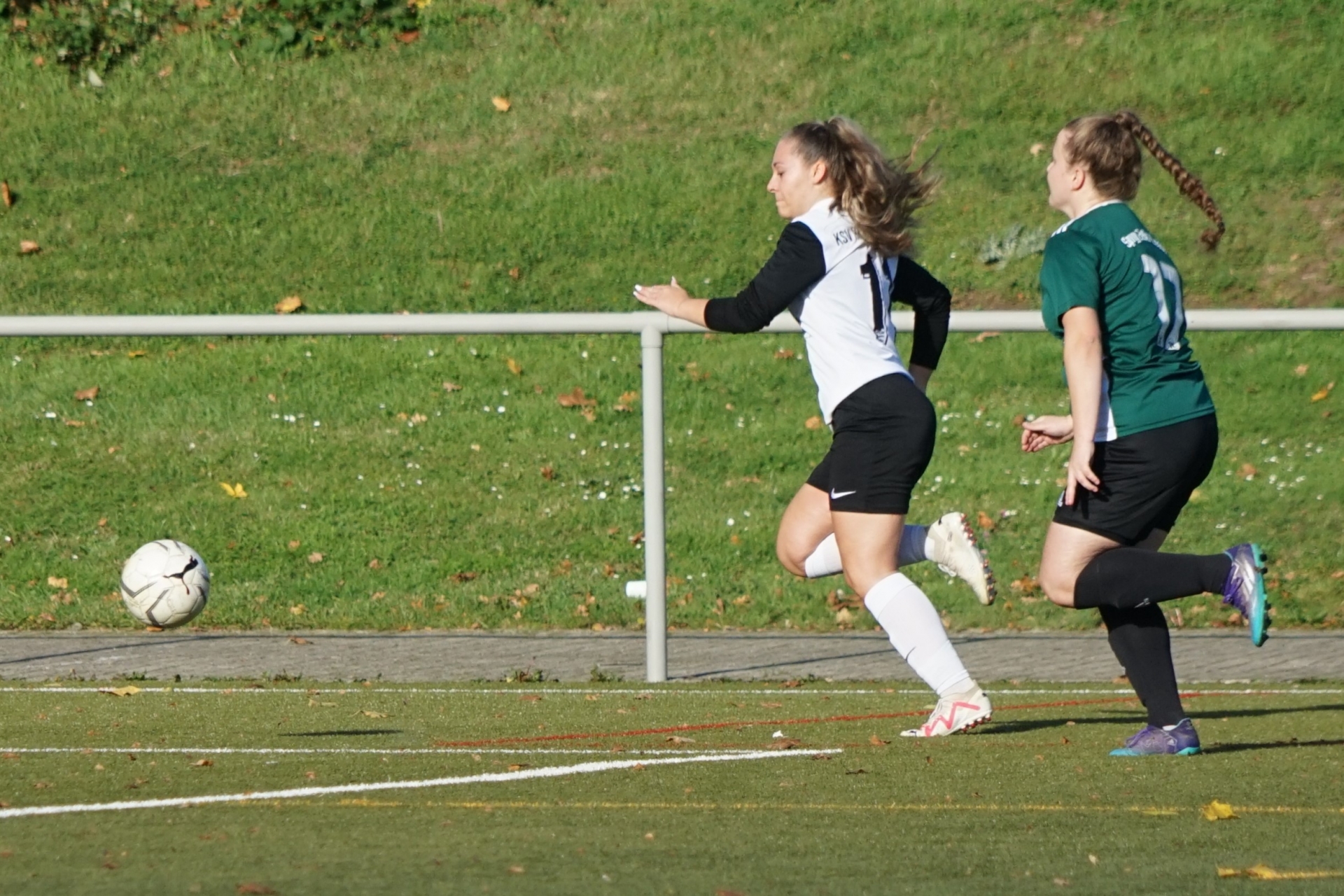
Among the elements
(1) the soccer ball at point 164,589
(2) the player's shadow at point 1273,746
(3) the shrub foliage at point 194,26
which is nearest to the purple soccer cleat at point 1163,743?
(2) the player's shadow at point 1273,746

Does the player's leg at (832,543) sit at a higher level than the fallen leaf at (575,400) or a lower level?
lower

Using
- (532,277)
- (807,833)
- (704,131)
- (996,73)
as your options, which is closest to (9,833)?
(807,833)

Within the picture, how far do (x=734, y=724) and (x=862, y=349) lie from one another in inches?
57.3

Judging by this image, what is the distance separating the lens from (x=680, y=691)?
7.71 m

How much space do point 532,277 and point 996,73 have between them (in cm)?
477

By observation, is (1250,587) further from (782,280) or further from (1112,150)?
(782,280)

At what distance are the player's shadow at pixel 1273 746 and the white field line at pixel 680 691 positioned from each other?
1576 mm

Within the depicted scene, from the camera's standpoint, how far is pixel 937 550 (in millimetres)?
5977

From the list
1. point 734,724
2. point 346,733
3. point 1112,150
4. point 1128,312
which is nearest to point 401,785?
point 346,733

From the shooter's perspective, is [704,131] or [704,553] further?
[704,131]

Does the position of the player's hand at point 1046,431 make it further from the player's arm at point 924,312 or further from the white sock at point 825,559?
the white sock at point 825,559

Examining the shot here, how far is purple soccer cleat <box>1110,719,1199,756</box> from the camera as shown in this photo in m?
5.54

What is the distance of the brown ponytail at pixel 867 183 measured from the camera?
5.75 m

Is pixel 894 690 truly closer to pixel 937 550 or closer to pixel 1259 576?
pixel 937 550
